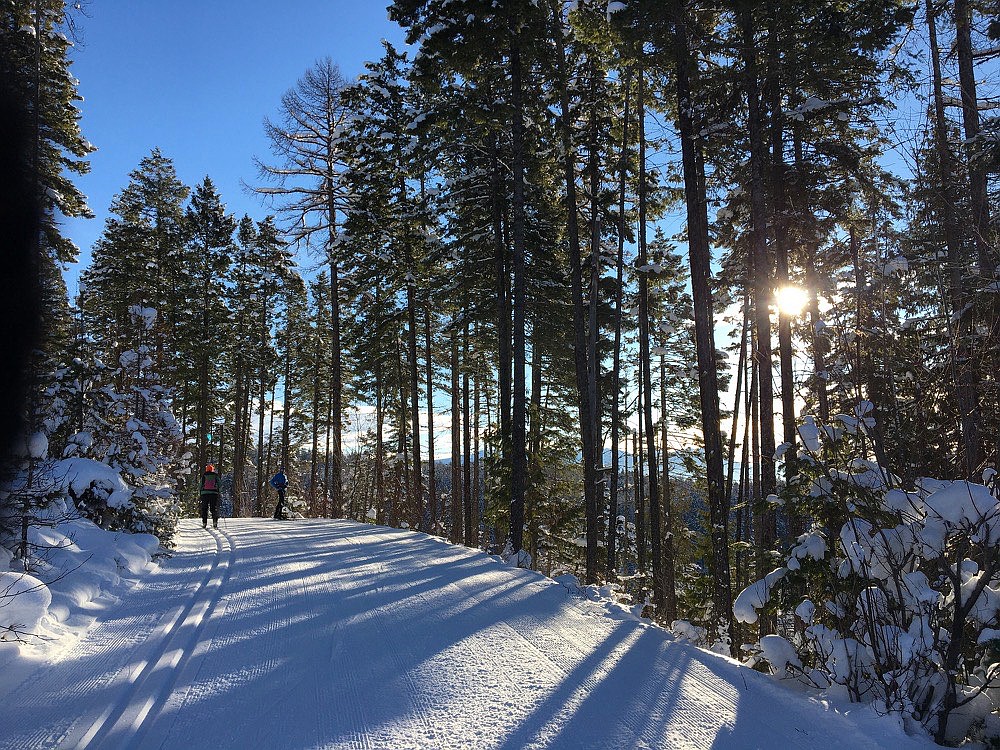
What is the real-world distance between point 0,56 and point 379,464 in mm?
17108

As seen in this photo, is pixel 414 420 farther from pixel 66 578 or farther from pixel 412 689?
pixel 412 689

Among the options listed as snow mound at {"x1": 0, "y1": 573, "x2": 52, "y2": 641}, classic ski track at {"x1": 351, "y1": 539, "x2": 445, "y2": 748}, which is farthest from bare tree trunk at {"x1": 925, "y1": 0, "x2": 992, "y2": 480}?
snow mound at {"x1": 0, "y1": 573, "x2": 52, "y2": 641}

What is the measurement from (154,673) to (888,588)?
5379mm

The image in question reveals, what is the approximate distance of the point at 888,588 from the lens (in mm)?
4027

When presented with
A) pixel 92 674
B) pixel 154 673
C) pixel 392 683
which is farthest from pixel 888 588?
pixel 92 674

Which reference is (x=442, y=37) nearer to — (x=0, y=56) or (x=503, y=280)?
(x=503, y=280)

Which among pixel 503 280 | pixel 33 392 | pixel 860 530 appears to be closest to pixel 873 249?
pixel 860 530

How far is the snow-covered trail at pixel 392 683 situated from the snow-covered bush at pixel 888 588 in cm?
35

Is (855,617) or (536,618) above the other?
(855,617)

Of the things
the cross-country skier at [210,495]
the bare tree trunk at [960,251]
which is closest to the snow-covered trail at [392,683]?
the bare tree trunk at [960,251]

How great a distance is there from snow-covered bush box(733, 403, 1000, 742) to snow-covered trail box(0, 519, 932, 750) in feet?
1.13

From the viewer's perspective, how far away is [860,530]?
4172 millimetres

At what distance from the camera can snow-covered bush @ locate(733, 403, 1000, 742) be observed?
3.48 meters

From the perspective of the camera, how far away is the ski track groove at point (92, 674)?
10.8ft
